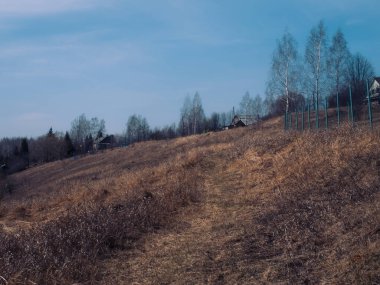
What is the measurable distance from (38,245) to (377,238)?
459cm

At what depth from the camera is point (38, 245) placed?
727 centimetres

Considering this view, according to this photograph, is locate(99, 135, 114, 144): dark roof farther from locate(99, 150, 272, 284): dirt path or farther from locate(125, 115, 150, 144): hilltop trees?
locate(99, 150, 272, 284): dirt path

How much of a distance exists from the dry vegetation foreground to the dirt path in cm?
2

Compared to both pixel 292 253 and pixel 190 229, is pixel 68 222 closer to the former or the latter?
pixel 190 229

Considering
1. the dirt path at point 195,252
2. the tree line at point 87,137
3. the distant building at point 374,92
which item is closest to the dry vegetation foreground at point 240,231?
the dirt path at point 195,252

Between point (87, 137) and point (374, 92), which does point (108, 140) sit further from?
point (374, 92)

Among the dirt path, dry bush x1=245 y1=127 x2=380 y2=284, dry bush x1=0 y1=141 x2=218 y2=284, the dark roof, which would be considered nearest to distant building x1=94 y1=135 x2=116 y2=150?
the dark roof

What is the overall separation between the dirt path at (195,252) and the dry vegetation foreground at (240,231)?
0.6 inches

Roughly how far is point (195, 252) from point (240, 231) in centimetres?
120

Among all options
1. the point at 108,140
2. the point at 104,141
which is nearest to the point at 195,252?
the point at 104,141

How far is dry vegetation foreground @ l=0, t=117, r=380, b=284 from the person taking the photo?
589 cm

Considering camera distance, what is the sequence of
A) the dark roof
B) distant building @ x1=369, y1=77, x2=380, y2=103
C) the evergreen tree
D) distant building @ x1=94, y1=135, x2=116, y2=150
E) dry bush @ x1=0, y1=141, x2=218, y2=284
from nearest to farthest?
dry bush @ x1=0, y1=141, x2=218, y2=284 < distant building @ x1=369, y1=77, x2=380, y2=103 < the evergreen tree < distant building @ x1=94, y1=135, x2=116, y2=150 < the dark roof

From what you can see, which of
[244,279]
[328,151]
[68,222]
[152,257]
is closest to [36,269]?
[152,257]

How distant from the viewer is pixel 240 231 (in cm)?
808
